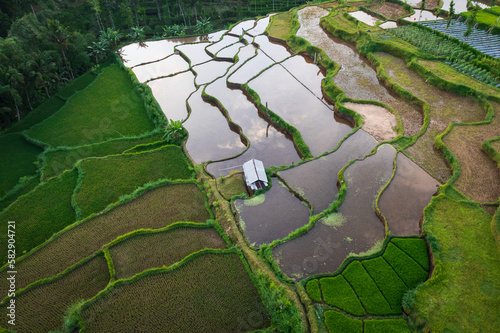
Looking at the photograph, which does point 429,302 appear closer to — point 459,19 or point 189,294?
point 189,294

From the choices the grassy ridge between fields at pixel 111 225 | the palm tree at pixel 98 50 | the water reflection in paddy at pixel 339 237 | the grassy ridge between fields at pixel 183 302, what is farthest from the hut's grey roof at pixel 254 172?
the palm tree at pixel 98 50

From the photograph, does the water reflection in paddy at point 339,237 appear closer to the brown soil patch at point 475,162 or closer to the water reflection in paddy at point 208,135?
the brown soil patch at point 475,162

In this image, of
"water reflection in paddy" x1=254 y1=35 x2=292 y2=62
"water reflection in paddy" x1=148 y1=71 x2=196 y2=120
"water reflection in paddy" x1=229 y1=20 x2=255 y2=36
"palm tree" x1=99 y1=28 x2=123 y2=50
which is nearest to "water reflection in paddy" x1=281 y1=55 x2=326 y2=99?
"water reflection in paddy" x1=254 y1=35 x2=292 y2=62

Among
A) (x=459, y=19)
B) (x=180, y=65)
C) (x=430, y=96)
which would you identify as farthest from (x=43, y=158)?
(x=459, y=19)

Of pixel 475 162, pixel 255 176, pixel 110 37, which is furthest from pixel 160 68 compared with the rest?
pixel 475 162

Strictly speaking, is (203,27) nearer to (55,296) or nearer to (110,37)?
(110,37)

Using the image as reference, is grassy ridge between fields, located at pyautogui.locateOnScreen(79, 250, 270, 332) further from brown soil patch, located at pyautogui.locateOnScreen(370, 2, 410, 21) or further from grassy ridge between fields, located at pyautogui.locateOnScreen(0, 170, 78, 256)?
brown soil patch, located at pyautogui.locateOnScreen(370, 2, 410, 21)
